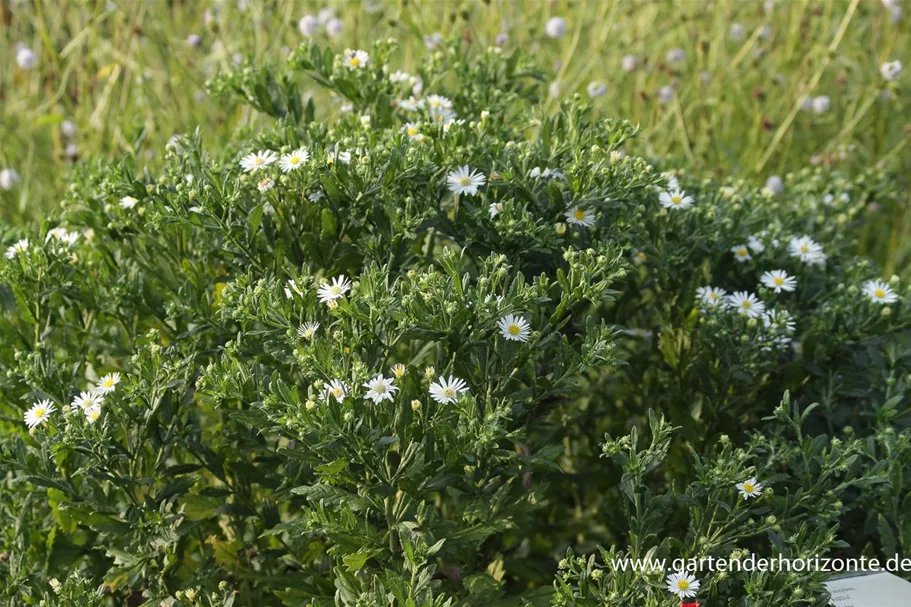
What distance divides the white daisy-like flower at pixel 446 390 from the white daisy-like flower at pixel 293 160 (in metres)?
0.56

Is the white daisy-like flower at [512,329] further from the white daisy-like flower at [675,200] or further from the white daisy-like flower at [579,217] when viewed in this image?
the white daisy-like flower at [675,200]

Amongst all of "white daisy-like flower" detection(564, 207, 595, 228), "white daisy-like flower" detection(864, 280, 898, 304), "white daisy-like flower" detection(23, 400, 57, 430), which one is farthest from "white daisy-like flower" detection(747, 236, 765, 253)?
"white daisy-like flower" detection(23, 400, 57, 430)

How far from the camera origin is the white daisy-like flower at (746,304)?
89.7 inches

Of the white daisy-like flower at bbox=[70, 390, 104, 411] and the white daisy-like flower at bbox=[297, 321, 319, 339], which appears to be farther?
the white daisy-like flower at bbox=[70, 390, 104, 411]

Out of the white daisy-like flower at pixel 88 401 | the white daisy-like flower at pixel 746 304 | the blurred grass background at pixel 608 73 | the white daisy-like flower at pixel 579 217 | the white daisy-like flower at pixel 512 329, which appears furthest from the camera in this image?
the blurred grass background at pixel 608 73

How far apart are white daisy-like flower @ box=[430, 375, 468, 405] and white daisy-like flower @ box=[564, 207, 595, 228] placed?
48 cm

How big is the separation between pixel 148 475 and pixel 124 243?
2.03 feet

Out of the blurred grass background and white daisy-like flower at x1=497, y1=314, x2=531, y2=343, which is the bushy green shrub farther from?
the blurred grass background

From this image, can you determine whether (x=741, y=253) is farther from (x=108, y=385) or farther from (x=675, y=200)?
(x=108, y=385)

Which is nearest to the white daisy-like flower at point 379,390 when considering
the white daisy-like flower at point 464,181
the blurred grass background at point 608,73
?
the white daisy-like flower at point 464,181

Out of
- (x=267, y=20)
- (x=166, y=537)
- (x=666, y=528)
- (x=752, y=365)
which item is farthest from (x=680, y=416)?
(x=267, y=20)

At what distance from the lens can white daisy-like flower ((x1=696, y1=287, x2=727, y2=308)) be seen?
2.30m

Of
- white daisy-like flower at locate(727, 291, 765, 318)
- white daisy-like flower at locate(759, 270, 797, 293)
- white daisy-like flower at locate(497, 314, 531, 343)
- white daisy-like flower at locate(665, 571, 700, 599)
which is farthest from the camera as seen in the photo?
white daisy-like flower at locate(759, 270, 797, 293)

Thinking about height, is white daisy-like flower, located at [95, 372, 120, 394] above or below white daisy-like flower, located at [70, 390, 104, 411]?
above
